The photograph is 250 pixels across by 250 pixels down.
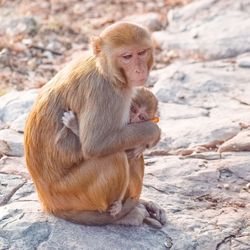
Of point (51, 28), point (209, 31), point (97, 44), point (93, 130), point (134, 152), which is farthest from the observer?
point (51, 28)

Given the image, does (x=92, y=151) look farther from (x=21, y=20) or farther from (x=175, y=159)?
(x=21, y=20)

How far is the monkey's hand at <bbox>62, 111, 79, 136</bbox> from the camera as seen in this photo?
5.42m

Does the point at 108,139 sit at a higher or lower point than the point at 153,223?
higher

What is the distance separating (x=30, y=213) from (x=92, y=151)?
77 centimetres

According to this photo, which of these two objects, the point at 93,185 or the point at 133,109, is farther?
the point at 133,109

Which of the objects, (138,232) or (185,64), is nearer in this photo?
(138,232)

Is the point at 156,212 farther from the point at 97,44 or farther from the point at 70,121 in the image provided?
the point at 97,44

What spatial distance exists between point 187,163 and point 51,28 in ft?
16.3

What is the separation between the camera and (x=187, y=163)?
695cm

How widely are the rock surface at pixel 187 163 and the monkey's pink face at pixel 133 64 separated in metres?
1.10

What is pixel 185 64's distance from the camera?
995 centimetres

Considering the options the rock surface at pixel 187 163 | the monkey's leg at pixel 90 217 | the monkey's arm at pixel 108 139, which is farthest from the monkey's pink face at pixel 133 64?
the rock surface at pixel 187 163

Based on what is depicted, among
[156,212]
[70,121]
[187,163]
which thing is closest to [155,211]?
[156,212]

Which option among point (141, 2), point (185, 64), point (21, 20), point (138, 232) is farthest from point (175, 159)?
point (141, 2)
